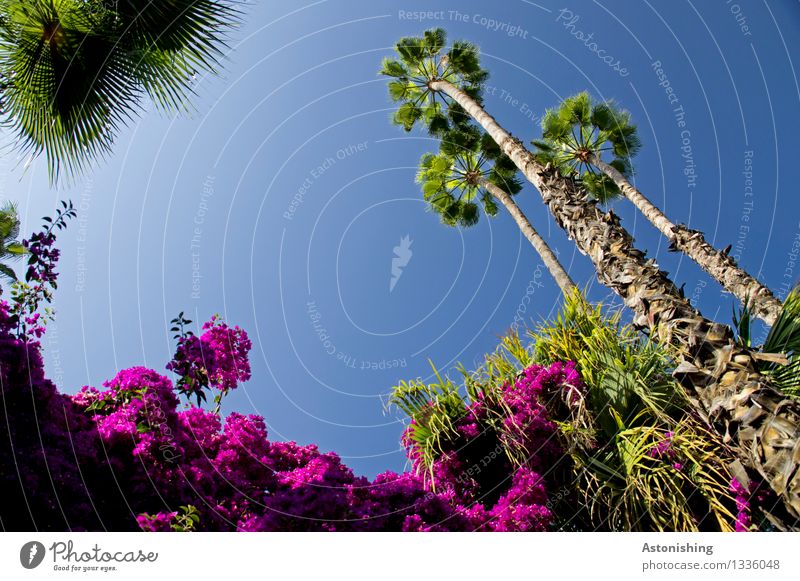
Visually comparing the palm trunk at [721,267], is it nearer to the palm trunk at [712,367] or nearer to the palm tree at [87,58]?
the palm trunk at [712,367]

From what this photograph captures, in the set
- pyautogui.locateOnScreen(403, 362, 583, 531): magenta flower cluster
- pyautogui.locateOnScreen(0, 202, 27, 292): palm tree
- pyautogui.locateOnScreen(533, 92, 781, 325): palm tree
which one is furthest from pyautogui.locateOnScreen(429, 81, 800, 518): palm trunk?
pyautogui.locateOnScreen(0, 202, 27, 292): palm tree

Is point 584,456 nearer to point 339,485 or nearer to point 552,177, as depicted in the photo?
point 339,485

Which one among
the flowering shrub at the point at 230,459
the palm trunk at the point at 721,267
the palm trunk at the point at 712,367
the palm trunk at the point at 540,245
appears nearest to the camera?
the palm trunk at the point at 712,367

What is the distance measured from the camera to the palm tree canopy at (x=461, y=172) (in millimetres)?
14656

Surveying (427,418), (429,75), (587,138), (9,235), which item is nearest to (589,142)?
(587,138)

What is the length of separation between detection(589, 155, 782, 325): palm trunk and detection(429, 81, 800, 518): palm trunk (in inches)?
101

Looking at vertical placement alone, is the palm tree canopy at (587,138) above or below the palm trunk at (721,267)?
above

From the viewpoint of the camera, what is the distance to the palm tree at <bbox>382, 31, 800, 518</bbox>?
2.85 metres

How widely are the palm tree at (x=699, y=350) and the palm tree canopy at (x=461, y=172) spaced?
8.74m

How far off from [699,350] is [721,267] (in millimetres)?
5353

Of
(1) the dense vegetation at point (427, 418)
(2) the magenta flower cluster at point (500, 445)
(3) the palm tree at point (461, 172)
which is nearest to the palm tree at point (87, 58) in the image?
(1) the dense vegetation at point (427, 418)

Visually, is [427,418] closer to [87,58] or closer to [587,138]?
[87,58]
